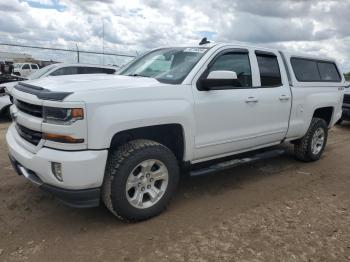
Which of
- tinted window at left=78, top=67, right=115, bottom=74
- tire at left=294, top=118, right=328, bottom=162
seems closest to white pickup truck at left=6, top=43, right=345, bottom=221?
tire at left=294, top=118, right=328, bottom=162

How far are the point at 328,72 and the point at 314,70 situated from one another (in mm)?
581

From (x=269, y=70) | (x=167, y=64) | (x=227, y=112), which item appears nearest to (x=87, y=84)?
(x=167, y=64)

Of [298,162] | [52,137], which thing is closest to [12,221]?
[52,137]

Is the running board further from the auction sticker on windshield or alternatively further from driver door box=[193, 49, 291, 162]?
the auction sticker on windshield

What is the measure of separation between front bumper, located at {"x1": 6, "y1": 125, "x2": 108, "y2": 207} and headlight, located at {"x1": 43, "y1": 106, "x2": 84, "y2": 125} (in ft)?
0.89

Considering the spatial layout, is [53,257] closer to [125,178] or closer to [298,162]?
[125,178]

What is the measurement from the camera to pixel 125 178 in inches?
148

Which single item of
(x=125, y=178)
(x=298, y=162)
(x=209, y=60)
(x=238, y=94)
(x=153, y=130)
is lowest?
(x=298, y=162)

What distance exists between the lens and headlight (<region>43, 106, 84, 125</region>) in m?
3.39

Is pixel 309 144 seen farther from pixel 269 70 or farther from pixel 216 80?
pixel 216 80

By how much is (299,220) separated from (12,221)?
3.03 metres

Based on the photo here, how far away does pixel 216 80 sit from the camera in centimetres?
432

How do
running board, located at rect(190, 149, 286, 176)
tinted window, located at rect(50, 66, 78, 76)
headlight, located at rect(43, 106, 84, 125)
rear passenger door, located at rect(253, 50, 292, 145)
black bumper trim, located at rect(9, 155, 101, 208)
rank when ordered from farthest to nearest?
tinted window, located at rect(50, 66, 78, 76)
rear passenger door, located at rect(253, 50, 292, 145)
running board, located at rect(190, 149, 286, 176)
black bumper trim, located at rect(9, 155, 101, 208)
headlight, located at rect(43, 106, 84, 125)

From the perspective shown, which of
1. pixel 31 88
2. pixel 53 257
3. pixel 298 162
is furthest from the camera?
pixel 298 162
